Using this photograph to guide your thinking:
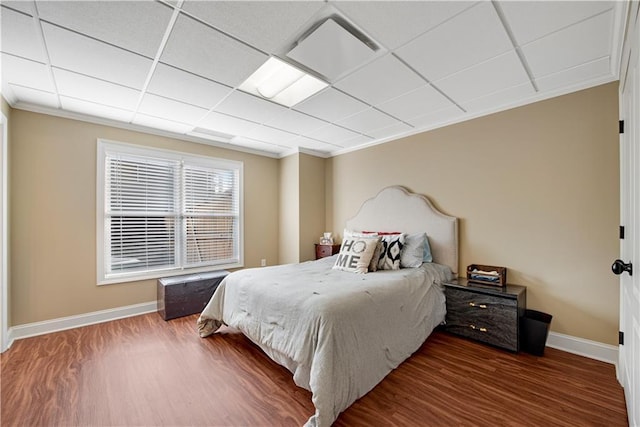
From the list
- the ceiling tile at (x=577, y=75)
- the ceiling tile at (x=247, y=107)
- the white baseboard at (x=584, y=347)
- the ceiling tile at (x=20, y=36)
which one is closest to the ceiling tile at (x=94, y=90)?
the ceiling tile at (x=20, y=36)

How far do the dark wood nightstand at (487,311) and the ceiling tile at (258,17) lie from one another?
2.76 metres

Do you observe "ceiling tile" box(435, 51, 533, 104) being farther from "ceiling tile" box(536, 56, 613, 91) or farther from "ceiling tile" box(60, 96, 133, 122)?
"ceiling tile" box(60, 96, 133, 122)

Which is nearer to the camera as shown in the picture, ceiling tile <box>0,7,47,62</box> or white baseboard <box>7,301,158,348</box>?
ceiling tile <box>0,7,47,62</box>

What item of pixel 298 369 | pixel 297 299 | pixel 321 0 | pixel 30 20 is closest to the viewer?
pixel 321 0

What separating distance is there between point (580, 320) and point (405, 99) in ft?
8.61

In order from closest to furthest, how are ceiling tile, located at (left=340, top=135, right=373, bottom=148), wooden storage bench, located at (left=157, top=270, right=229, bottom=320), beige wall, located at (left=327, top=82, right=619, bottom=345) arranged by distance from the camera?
beige wall, located at (left=327, top=82, right=619, bottom=345) < wooden storage bench, located at (left=157, top=270, right=229, bottom=320) < ceiling tile, located at (left=340, top=135, right=373, bottom=148)

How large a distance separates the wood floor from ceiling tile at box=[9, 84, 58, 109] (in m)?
2.46

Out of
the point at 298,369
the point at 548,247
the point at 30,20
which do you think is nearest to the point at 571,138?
the point at 548,247

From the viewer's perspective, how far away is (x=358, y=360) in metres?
1.88

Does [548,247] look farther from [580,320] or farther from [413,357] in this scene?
[413,357]

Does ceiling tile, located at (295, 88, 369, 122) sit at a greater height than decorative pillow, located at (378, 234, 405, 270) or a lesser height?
greater

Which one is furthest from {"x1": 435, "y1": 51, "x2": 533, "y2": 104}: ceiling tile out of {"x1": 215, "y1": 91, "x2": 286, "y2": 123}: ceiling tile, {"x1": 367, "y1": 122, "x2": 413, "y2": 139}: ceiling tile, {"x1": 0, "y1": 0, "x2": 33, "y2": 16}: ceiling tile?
{"x1": 0, "y1": 0, "x2": 33, "y2": 16}: ceiling tile

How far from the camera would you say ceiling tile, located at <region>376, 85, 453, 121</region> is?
2602mm

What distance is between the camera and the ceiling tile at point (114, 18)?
5.03 feet
